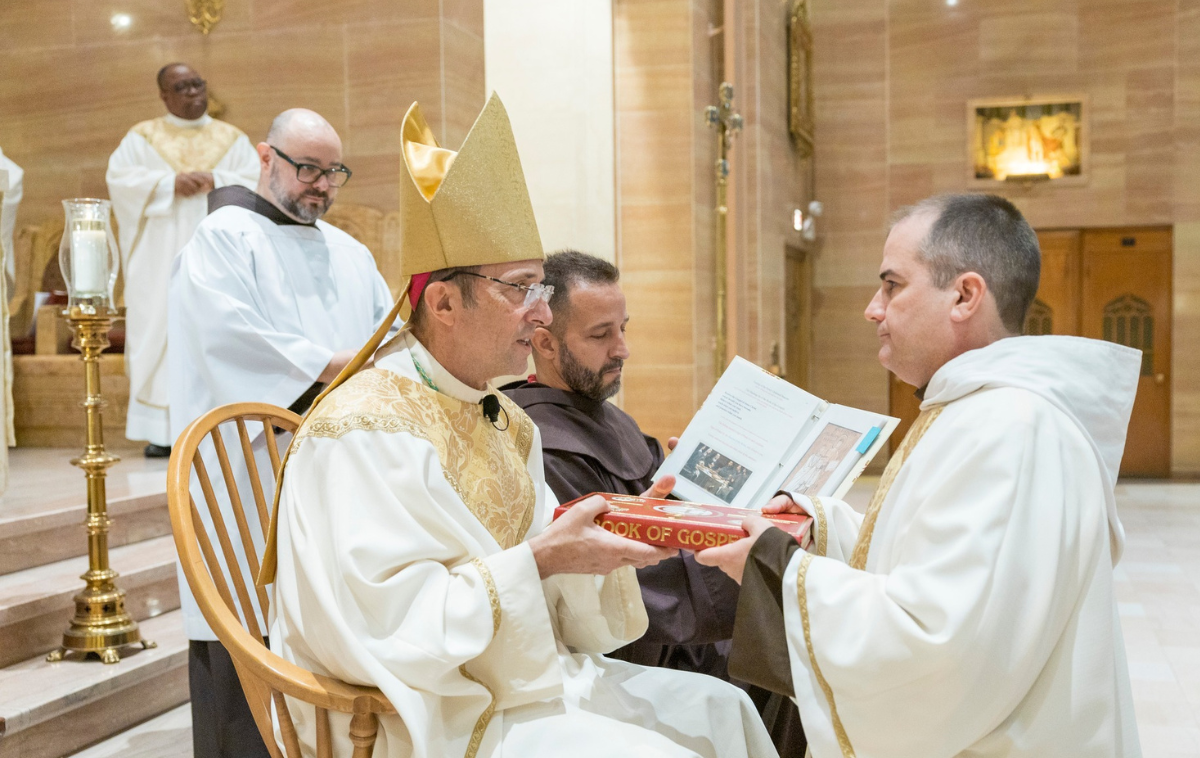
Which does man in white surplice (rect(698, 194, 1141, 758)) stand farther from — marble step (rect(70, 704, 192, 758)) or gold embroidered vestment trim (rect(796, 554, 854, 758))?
marble step (rect(70, 704, 192, 758))

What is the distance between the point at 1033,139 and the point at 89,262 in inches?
440

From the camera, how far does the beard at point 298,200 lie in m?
3.75

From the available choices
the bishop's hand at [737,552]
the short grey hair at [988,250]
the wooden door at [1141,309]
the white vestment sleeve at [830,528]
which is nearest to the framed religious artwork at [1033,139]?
the wooden door at [1141,309]

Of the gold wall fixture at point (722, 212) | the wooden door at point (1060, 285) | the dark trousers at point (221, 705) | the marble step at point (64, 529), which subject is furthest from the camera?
the wooden door at point (1060, 285)

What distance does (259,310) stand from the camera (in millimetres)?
3674

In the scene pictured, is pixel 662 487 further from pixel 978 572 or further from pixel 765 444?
pixel 978 572

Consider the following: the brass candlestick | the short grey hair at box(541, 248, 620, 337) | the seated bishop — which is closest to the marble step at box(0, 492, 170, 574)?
the brass candlestick

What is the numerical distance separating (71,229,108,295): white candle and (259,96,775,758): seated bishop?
2414mm

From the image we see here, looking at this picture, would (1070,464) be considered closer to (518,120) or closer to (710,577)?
(710,577)

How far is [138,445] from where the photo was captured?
7902 mm

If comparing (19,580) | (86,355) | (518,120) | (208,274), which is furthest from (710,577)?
(518,120)

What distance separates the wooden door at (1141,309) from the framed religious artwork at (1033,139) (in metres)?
0.88

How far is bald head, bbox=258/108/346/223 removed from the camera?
3633 mm

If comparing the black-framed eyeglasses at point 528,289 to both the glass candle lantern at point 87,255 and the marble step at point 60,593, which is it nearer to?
the glass candle lantern at point 87,255
